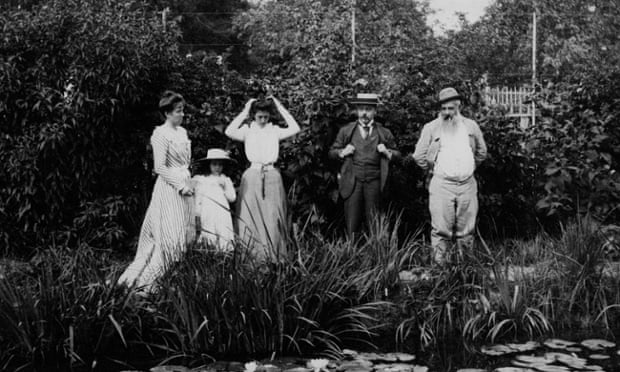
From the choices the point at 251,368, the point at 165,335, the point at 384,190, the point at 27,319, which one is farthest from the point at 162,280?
the point at 384,190

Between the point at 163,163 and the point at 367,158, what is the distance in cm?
188

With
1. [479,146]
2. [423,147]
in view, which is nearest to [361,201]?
[423,147]

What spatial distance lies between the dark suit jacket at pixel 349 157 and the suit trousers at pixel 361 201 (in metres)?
0.06

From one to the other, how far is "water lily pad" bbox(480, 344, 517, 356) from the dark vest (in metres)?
2.28

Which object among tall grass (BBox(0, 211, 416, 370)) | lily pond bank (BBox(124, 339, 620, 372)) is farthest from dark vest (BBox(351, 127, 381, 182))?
lily pond bank (BBox(124, 339, 620, 372))

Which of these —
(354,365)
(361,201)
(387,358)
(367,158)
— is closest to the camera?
(354,365)

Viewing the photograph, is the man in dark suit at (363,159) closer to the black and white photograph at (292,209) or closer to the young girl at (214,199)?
the black and white photograph at (292,209)

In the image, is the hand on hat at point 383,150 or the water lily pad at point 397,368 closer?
the water lily pad at point 397,368

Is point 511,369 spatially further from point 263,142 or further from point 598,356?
point 263,142

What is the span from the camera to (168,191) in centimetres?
664

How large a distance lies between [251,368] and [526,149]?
5622 millimetres

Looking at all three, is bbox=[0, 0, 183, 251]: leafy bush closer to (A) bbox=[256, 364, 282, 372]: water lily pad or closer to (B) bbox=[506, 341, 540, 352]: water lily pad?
(A) bbox=[256, 364, 282, 372]: water lily pad

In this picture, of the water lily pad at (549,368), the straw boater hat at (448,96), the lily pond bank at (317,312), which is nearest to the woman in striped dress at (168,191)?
the lily pond bank at (317,312)

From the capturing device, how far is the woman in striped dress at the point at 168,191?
6527 mm
